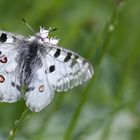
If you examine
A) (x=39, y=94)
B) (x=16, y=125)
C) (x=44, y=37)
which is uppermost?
(x=44, y=37)

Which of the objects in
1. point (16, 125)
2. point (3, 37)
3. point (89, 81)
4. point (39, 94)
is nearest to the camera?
point (16, 125)

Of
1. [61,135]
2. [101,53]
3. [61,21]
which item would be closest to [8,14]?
[61,21]

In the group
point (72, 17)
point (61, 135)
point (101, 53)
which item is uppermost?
point (72, 17)

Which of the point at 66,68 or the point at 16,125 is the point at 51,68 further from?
the point at 16,125

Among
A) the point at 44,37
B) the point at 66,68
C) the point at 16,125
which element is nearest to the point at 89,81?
the point at 66,68

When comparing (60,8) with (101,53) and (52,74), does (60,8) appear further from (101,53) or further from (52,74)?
(52,74)

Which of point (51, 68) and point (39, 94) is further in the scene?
point (51, 68)

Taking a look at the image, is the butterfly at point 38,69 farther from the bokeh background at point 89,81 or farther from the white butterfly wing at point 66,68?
the bokeh background at point 89,81
